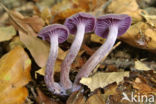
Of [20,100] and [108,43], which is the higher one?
[108,43]

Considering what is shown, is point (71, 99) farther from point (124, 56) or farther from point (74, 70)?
point (124, 56)

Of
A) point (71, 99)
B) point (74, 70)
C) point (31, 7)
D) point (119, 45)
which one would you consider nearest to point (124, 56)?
point (119, 45)

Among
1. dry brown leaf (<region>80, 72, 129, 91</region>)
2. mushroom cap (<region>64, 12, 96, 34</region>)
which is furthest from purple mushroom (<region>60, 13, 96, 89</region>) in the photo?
dry brown leaf (<region>80, 72, 129, 91</region>)

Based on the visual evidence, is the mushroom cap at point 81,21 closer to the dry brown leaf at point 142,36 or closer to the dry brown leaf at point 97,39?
the dry brown leaf at point 97,39

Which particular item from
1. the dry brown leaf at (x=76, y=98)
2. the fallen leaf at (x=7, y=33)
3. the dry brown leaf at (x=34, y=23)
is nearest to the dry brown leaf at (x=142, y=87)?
the dry brown leaf at (x=76, y=98)

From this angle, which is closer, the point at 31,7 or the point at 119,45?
the point at 119,45

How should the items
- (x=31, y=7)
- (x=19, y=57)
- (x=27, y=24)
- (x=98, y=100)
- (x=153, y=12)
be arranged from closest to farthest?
(x=98, y=100) < (x=19, y=57) < (x=27, y=24) < (x=153, y=12) < (x=31, y=7)
